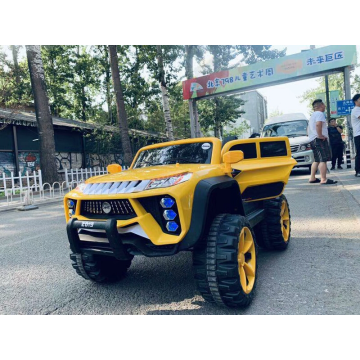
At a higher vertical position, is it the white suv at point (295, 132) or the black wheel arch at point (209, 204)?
the white suv at point (295, 132)

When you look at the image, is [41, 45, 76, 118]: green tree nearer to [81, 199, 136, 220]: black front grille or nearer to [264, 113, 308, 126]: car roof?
[264, 113, 308, 126]: car roof

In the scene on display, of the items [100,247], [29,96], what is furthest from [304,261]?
[29,96]

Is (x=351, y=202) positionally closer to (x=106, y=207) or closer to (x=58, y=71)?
(x=106, y=207)

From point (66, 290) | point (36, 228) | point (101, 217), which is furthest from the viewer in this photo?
point (36, 228)

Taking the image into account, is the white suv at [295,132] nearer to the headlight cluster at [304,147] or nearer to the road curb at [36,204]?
the headlight cluster at [304,147]

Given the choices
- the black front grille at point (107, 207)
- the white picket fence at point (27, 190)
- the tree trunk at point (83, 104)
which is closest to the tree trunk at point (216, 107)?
the tree trunk at point (83, 104)

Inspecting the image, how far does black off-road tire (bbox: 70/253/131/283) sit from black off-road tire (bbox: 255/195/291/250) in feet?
5.73

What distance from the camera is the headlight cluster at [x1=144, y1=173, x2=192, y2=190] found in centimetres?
238

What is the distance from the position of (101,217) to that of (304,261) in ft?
7.37

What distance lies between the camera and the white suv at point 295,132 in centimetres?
1180

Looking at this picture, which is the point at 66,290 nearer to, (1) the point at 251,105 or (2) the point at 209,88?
(2) the point at 209,88

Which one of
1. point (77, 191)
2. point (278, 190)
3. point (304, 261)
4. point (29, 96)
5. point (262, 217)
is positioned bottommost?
point (304, 261)

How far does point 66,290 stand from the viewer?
3.04 m

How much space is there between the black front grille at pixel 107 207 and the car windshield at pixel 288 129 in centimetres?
1169
